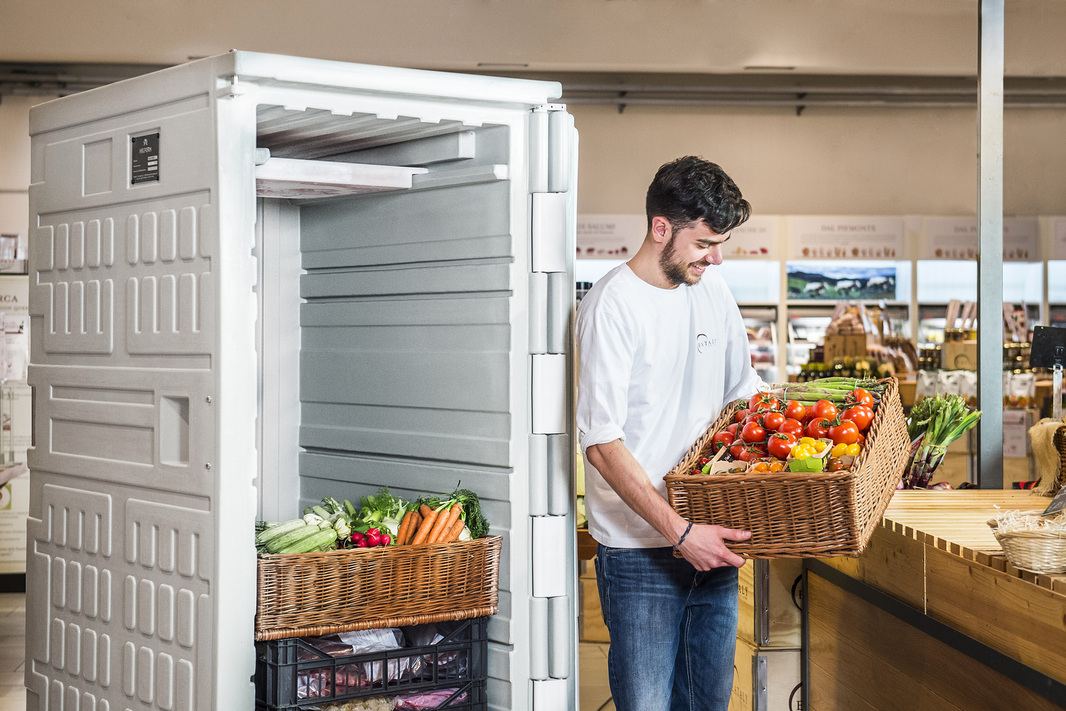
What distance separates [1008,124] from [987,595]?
748 cm

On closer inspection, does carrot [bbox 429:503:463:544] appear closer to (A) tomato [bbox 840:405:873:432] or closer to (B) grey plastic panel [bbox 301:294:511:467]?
(B) grey plastic panel [bbox 301:294:511:467]

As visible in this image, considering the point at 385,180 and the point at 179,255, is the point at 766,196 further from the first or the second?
the point at 179,255

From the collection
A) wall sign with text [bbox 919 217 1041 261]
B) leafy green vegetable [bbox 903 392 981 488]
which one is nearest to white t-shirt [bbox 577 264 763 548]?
leafy green vegetable [bbox 903 392 981 488]

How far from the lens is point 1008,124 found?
8.83m

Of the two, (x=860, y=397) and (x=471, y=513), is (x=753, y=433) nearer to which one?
(x=860, y=397)

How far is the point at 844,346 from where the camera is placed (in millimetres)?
7324

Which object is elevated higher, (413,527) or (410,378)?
(410,378)

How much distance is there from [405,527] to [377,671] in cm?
35

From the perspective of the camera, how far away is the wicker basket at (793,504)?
85.0 inches

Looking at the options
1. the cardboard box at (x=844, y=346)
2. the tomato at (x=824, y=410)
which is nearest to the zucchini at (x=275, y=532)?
the tomato at (x=824, y=410)

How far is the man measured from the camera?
2.39 meters

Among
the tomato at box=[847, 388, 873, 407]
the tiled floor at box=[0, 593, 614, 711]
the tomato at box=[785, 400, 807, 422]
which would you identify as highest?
the tomato at box=[847, 388, 873, 407]

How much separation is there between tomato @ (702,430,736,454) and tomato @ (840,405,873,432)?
26cm

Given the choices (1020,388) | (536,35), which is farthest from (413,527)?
(1020,388)
